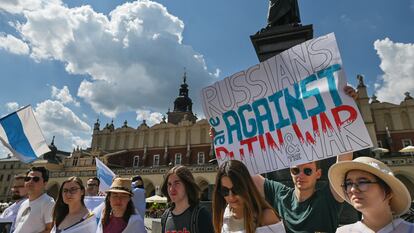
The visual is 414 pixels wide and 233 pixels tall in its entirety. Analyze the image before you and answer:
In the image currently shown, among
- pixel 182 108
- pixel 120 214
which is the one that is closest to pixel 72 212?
pixel 120 214

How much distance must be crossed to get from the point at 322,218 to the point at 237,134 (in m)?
1.20

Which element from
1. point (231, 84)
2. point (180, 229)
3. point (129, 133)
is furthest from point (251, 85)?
point (129, 133)

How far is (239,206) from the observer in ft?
6.00

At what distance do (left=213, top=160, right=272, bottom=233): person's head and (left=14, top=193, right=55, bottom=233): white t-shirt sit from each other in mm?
2173

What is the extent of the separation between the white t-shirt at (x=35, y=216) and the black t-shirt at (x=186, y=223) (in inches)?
64.8

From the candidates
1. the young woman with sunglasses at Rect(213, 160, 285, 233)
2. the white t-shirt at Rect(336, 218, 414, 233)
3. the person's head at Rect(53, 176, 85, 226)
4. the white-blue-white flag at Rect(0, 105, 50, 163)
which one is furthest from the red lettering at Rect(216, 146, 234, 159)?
the white-blue-white flag at Rect(0, 105, 50, 163)

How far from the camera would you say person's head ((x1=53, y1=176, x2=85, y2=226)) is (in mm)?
2793

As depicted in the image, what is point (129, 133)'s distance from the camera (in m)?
33.4

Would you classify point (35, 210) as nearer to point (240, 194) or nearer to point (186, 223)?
point (186, 223)

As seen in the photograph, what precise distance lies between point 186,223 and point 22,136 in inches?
154

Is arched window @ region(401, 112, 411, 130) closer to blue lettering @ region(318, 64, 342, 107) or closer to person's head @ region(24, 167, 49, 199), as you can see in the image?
blue lettering @ region(318, 64, 342, 107)

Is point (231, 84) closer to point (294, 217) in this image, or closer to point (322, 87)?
point (322, 87)

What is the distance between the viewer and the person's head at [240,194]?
1.75 m

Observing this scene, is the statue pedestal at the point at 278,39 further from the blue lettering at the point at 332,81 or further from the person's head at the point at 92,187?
the person's head at the point at 92,187
